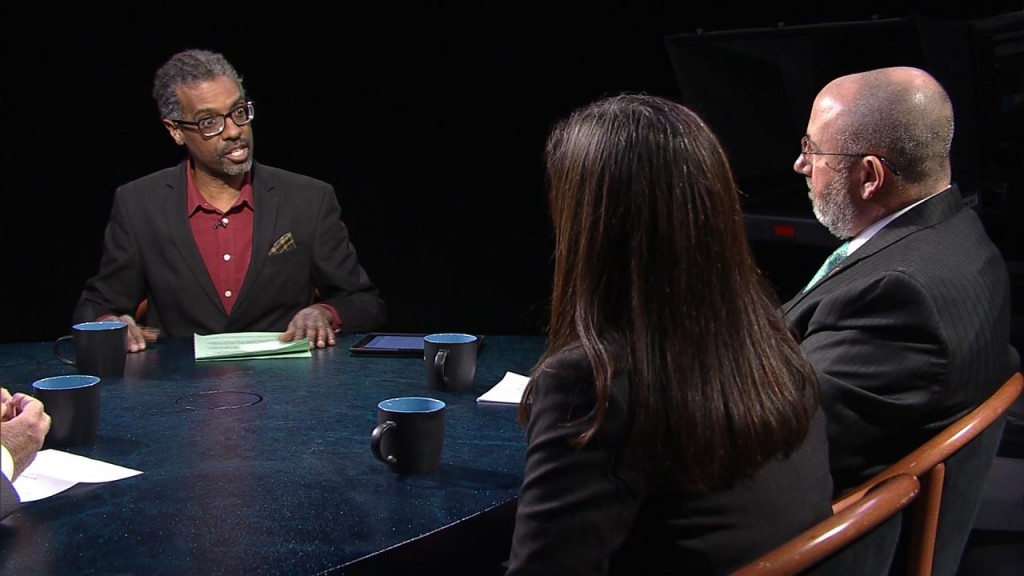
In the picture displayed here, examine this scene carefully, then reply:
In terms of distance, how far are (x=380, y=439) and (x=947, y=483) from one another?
84 centimetres

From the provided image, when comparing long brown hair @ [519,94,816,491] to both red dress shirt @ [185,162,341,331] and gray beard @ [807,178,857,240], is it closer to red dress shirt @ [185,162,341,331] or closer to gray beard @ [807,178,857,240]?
gray beard @ [807,178,857,240]

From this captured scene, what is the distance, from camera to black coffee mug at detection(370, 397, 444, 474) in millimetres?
1527

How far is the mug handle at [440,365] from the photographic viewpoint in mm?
2021

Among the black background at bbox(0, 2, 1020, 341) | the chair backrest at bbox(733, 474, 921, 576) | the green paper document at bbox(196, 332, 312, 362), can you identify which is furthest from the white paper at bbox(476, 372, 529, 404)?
the black background at bbox(0, 2, 1020, 341)

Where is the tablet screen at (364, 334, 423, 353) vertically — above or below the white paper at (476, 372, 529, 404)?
above

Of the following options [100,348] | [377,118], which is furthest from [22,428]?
[377,118]

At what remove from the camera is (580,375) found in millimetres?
1071

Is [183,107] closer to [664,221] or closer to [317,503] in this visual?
[317,503]

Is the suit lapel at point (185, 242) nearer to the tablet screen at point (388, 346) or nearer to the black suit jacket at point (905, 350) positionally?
the tablet screen at point (388, 346)

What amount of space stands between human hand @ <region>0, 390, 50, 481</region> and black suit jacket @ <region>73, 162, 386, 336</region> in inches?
56.7

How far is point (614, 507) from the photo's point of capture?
3.51 feet

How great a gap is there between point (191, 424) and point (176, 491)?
1.16ft

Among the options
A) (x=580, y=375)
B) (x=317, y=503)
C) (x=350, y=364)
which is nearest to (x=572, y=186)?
(x=580, y=375)

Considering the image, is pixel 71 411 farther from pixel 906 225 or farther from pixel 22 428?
pixel 906 225
